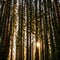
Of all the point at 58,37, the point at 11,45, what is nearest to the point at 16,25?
the point at 11,45

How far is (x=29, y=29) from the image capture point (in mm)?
2295

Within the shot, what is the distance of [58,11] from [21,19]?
2.00 ft

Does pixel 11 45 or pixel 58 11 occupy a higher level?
pixel 58 11

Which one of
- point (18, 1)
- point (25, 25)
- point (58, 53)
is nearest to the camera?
point (58, 53)

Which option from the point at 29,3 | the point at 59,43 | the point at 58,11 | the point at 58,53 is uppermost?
the point at 29,3

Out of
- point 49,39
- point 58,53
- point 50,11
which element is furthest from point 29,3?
point 58,53

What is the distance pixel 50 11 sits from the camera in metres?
2.39

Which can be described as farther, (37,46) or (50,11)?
(50,11)

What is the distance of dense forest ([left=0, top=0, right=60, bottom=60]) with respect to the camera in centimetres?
214

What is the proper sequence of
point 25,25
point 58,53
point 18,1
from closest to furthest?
point 58,53, point 25,25, point 18,1

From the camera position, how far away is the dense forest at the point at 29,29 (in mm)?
2143

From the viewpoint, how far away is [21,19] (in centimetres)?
238

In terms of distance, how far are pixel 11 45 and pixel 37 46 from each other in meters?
0.39

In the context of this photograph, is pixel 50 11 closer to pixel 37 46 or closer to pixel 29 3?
pixel 29 3
